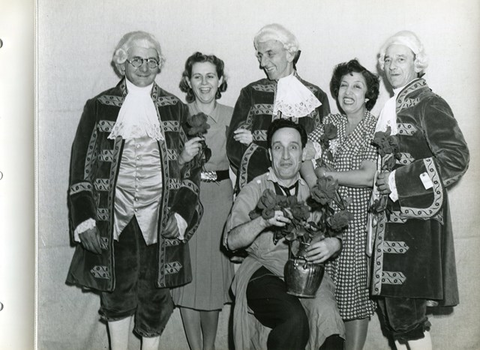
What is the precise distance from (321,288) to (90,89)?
4.94ft

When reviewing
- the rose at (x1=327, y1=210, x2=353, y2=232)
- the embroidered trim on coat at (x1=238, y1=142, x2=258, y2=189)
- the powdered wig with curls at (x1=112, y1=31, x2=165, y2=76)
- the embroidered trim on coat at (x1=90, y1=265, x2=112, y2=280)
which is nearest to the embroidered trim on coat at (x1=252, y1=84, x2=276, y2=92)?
the embroidered trim on coat at (x1=238, y1=142, x2=258, y2=189)

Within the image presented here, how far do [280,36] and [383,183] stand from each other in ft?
2.92

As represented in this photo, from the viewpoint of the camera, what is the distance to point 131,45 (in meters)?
3.51

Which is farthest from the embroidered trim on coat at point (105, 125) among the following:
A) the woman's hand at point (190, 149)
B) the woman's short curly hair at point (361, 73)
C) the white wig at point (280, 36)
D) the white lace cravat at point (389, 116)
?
the white lace cravat at point (389, 116)

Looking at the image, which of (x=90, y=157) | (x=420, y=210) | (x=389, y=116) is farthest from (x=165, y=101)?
(x=420, y=210)

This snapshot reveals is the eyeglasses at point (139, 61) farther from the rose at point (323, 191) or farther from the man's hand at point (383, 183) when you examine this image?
the man's hand at point (383, 183)

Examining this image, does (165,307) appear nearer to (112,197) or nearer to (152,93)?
(112,197)

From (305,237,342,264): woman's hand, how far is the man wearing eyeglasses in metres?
0.65

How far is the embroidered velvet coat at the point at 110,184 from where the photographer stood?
11.4ft

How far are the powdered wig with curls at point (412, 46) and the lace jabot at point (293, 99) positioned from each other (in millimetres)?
392

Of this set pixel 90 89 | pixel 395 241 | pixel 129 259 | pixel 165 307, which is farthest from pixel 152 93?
pixel 395 241

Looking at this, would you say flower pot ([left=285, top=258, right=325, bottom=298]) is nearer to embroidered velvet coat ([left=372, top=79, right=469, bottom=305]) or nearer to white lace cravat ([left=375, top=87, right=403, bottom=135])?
embroidered velvet coat ([left=372, top=79, right=469, bottom=305])

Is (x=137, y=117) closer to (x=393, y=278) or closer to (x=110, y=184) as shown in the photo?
(x=110, y=184)

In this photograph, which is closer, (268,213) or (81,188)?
(268,213)
